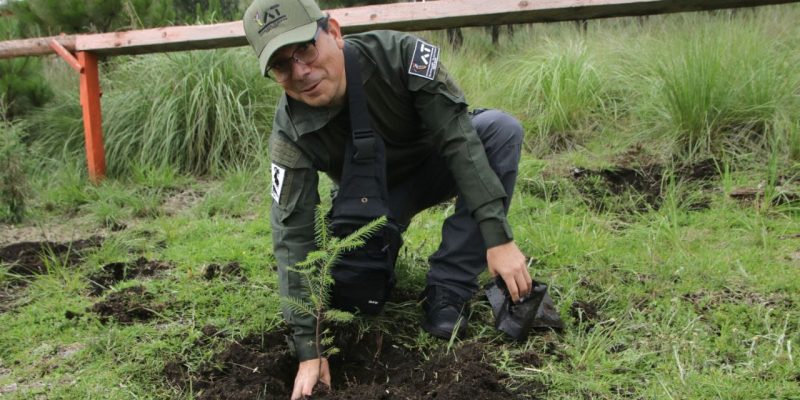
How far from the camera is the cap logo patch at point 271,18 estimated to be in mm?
2104

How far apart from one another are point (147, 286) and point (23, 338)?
1.68 ft

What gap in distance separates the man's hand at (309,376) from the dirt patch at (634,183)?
1.98 m

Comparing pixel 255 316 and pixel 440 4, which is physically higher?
pixel 440 4

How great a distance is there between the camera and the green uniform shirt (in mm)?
2295

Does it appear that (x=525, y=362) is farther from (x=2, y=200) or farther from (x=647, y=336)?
(x=2, y=200)

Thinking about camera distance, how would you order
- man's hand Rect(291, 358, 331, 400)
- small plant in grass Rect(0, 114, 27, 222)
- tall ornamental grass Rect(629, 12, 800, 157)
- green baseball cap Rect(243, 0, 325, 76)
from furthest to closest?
tall ornamental grass Rect(629, 12, 800, 157) < small plant in grass Rect(0, 114, 27, 222) < man's hand Rect(291, 358, 331, 400) < green baseball cap Rect(243, 0, 325, 76)

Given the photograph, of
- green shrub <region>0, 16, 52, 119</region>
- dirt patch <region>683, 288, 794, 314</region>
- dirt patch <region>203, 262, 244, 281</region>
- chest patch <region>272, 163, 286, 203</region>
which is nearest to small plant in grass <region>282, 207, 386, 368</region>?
chest patch <region>272, 163, 286, 203</region>

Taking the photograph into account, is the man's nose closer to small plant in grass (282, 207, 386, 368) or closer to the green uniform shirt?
the green uniform shirt

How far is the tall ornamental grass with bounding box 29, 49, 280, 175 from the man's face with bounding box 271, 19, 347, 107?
108 inches

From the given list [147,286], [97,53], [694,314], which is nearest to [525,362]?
[694,314]

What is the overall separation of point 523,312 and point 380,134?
77cm

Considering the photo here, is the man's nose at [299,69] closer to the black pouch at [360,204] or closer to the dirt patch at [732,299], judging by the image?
the black pouch at [360,204]

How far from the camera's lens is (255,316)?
2.79 m

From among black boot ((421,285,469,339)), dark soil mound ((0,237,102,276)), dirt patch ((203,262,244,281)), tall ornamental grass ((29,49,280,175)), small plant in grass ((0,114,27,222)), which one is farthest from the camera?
tall ornamental grass ((29,49,280,175))
